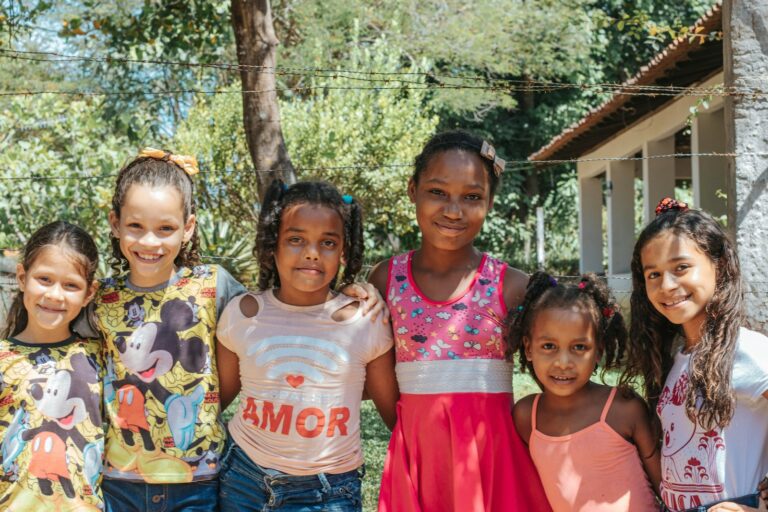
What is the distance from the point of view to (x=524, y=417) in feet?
8.39

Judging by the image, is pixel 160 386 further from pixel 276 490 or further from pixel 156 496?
pixel 276 490

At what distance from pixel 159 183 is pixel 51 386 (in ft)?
2.24

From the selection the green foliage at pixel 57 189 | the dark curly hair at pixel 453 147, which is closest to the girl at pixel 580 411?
the dark curly hair at pixel 453 147

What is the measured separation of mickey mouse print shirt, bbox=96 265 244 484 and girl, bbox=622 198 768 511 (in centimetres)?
129

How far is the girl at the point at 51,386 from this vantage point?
7.84 feet

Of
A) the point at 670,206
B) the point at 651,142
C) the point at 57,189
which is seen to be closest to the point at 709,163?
the point at 651,142

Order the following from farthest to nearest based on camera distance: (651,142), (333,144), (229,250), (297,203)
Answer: (333,144)
(651,142)
(229,250)
(297,203)

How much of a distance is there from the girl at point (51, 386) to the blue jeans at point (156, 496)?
39mm

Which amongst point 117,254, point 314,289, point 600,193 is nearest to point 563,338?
point 314,289

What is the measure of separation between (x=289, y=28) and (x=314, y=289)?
13.7 metres

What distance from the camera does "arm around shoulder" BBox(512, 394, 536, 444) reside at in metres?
2.55

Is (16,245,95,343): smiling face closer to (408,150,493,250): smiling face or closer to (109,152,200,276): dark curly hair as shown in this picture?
(109,152,200,276): dark curly hair

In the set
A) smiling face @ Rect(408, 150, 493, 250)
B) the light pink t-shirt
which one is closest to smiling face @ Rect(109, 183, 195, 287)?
the light pink t-shirt

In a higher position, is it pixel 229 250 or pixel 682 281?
pixel 682 281
